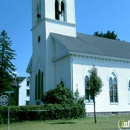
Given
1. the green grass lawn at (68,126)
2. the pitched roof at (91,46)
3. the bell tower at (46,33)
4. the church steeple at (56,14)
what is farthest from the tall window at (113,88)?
the green grass lawn at (68,126)

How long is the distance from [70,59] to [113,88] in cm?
774

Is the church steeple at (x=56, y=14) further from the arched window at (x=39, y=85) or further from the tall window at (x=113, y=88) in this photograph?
the tall window at (x=113, y=88)

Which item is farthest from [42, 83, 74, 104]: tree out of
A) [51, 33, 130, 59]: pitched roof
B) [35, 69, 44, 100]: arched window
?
[35, 69, 44, 100]: arched window

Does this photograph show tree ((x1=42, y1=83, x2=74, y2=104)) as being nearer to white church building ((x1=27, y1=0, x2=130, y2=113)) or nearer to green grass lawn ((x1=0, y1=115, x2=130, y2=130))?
white church building ((x1=27, y1=0, x2=130, y2=113))

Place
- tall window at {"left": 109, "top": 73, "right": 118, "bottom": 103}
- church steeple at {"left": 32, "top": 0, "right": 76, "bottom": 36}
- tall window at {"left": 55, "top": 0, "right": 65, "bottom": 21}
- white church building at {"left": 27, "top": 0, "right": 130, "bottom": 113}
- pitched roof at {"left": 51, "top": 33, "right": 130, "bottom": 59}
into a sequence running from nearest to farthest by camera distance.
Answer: white church building at {"left": 27, "top": 0, "right": 130, "bottom": 113} → pitched roof at {"left": 51, "top": 33, "right": 130, "bottom": 59} → tall window at {"left": 109, "top": 73, "right": 118, "bottom": 103} → church steeple at {"left": 32, "top": 0, "right": 76, "bottom": 36} → tall window at {"left": 55, "top": 0, "right": 65, "bottom": 21}

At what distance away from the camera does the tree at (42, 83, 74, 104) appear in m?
24.7

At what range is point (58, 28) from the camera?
3244 centimetres

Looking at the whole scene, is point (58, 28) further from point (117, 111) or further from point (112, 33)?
point (112, 33)

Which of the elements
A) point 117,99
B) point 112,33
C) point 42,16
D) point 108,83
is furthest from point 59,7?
point 112,33

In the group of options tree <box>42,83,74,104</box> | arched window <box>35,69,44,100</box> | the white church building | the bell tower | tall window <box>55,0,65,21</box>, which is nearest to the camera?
tree <box>42,83,74,104</box>

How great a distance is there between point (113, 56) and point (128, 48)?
874 cm

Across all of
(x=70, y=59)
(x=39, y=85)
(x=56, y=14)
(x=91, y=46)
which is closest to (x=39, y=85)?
(x=39, y=85)

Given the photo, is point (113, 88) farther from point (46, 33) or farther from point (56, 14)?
point (56, 14)

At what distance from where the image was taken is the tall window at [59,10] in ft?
110
